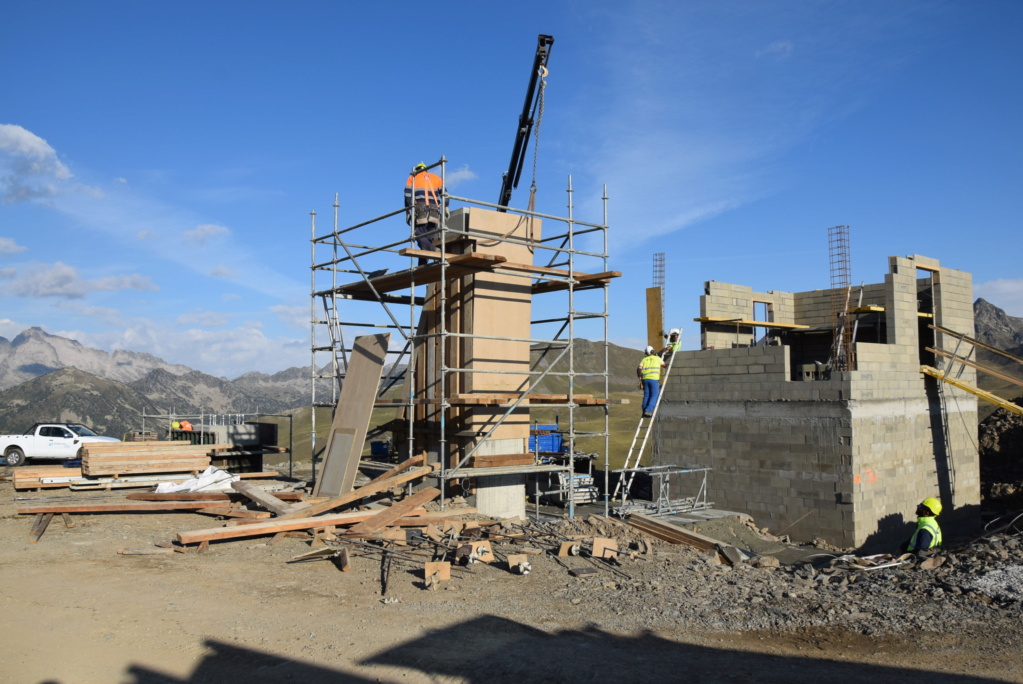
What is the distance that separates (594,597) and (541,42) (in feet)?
56.9

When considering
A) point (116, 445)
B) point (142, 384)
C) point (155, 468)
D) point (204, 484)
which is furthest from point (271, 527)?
point (142, 384)

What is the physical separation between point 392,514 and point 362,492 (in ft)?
2.73

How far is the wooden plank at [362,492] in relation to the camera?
1112 centimetres

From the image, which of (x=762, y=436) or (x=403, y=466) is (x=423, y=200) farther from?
(x=762, y=436)

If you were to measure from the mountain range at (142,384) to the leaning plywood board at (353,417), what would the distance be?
50.1ft

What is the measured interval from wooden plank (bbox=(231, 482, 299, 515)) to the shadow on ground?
4.84 m

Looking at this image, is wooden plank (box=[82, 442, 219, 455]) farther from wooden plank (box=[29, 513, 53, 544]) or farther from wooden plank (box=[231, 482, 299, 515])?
wooden plank (box=[231, 482, 299, 515])

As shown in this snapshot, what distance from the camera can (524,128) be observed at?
904 inches

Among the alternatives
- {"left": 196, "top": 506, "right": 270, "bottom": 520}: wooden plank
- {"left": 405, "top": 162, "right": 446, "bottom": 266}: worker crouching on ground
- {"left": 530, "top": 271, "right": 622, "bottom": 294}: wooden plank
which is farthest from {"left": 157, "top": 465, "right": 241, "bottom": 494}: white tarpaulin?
{"left": 530, "top": 271, "right": 622, "bottom": 294}: wooden plank

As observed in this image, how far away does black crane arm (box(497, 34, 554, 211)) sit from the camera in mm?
21594

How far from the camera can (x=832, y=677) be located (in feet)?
20.0

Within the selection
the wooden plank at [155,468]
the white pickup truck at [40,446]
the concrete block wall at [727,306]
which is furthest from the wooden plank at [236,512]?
the concrete block wall at [727,306]

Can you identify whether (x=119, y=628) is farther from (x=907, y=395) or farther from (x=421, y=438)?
(x=907, y=395)

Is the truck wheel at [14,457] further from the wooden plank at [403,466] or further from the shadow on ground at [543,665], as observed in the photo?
the shadow on ground at [543,665]
